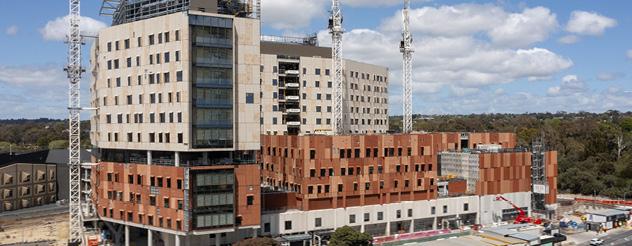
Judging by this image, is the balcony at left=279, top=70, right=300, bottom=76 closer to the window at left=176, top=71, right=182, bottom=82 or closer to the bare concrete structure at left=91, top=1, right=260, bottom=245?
the bare concrete structure at left=91, top=1, right=260, bottom=245

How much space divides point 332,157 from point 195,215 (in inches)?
1211

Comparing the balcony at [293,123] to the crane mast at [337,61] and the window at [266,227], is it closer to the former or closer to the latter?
the crane mast at [337,61]

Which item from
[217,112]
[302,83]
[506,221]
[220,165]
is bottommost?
[506,221]

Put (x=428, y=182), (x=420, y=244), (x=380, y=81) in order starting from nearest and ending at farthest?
(x=420, y=244)
(x=428, y=182)
(x=380, y=81)

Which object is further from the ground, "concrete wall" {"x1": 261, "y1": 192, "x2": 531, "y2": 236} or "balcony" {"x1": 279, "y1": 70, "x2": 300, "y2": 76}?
"balcony" {"x1": 279, "y1": 70, "x2": 300, "y2": 76}

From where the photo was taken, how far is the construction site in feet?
281

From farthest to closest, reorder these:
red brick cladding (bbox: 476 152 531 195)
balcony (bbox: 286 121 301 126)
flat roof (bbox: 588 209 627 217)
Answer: balcony (bbox: 286 121 301 126) → flat roof (bbox: 588 209 627 217) → red brick cladding (bbox: 476 152 531 195)

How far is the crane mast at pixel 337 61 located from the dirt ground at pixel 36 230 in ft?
207

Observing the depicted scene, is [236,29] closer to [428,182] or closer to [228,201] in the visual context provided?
[228,201]

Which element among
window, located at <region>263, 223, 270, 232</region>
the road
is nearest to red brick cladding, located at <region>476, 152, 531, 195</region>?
the road

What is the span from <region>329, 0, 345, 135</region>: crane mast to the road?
5763cm

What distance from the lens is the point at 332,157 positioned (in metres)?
105

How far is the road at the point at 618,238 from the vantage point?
105225 mm

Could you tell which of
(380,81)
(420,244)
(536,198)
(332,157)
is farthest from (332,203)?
(380,81)
